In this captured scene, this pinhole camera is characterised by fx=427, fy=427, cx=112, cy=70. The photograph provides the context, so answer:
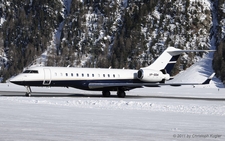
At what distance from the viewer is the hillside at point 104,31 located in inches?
6363

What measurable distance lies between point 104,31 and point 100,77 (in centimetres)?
13012

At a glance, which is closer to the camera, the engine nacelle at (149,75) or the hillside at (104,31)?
the engine nacelle at (149,75)

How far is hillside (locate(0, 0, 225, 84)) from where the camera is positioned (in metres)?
162

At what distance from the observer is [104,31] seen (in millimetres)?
170125

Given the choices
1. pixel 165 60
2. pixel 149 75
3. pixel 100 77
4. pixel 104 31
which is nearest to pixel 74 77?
pixel 100 77

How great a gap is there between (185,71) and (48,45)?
196ft

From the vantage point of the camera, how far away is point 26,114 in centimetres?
1973

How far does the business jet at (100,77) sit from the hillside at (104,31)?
10831 cm

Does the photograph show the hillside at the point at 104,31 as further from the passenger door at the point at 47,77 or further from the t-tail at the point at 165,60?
the passenger door at the point at 47,77

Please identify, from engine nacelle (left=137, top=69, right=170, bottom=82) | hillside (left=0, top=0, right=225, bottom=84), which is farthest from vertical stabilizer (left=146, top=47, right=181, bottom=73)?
hillside (left=0, top=0, right=225, bottom=84)

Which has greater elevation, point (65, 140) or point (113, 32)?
point (113, 32)

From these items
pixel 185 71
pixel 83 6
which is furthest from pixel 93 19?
pixel 185 71

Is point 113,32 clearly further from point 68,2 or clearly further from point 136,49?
point 68,2

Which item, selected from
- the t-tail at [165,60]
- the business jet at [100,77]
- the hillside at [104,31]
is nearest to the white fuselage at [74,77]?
the business jet at [100,77]
